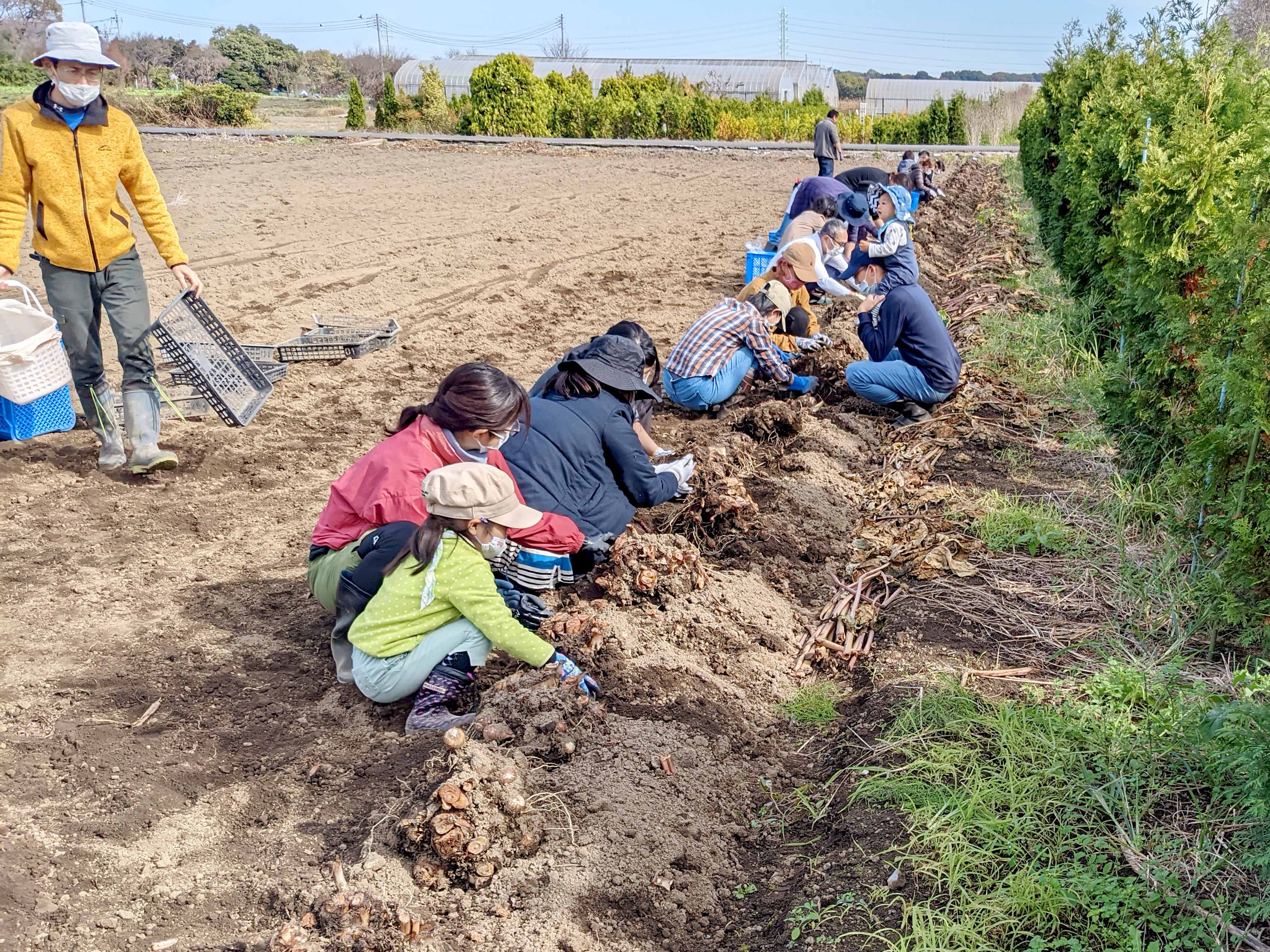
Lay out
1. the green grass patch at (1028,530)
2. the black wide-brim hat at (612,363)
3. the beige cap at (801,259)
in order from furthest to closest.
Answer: the beige cap at (801,259) → the black wide-brim hat at (612,363) → the green grass patch at (1028,530)

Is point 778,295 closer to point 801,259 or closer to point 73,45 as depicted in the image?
point 801,259

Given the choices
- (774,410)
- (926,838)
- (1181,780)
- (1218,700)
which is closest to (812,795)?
(926,838)

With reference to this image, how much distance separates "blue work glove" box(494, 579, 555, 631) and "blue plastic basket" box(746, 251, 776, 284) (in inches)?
229

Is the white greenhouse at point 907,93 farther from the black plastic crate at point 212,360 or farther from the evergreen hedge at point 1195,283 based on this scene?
the black plastic crate at point 212,360

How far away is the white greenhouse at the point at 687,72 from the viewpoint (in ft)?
164

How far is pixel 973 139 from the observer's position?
125ft

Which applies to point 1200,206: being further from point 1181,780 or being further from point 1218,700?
point 1181,780

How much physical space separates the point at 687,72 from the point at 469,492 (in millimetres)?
53018

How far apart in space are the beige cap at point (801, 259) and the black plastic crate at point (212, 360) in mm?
3897

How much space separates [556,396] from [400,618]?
1776 millimetres

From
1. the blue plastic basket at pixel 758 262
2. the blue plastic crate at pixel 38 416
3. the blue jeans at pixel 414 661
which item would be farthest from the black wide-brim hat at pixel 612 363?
the blue plastic basket at pixel 758 262

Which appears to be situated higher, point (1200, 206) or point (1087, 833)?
point (1200, 206)

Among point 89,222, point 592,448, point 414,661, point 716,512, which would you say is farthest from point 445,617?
point 89,222

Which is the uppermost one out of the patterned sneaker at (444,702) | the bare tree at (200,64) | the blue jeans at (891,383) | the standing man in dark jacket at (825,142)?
the bare tree at (200,64)
